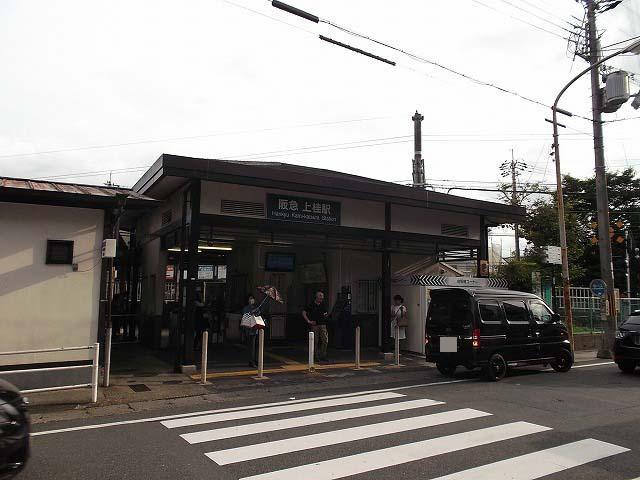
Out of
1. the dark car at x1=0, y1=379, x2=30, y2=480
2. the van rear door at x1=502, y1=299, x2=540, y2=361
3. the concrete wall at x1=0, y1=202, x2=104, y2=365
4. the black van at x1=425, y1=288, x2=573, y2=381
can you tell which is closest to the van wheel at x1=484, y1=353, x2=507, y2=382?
the black van at x1=425, y1=288, x2=573, y2=381

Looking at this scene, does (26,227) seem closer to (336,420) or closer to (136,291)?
(336,420)

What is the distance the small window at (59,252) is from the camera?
9.58 m

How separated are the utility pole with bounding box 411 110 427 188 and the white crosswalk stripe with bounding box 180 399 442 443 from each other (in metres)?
21.5

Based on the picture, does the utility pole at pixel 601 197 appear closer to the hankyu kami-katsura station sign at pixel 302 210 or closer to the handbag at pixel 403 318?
the handbag at pixel 403 318

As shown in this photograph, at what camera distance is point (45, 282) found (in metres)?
9.52

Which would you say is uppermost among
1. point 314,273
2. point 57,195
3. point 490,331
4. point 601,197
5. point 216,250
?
point 601,197

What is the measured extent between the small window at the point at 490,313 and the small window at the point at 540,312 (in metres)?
1.30

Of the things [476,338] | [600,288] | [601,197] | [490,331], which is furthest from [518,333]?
[601,197]

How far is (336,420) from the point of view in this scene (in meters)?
7.26

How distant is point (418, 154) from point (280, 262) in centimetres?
1638

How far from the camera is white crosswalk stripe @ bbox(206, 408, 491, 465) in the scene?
562cm

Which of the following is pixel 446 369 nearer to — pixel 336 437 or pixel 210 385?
pixel 210 385

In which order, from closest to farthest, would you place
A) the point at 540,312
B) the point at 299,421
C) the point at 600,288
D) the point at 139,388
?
1. the point at 299,421
2. the point at 139,388
3. the point at 540,312
4. the point at 600,288

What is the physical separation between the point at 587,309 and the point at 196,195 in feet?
→ 52.1
